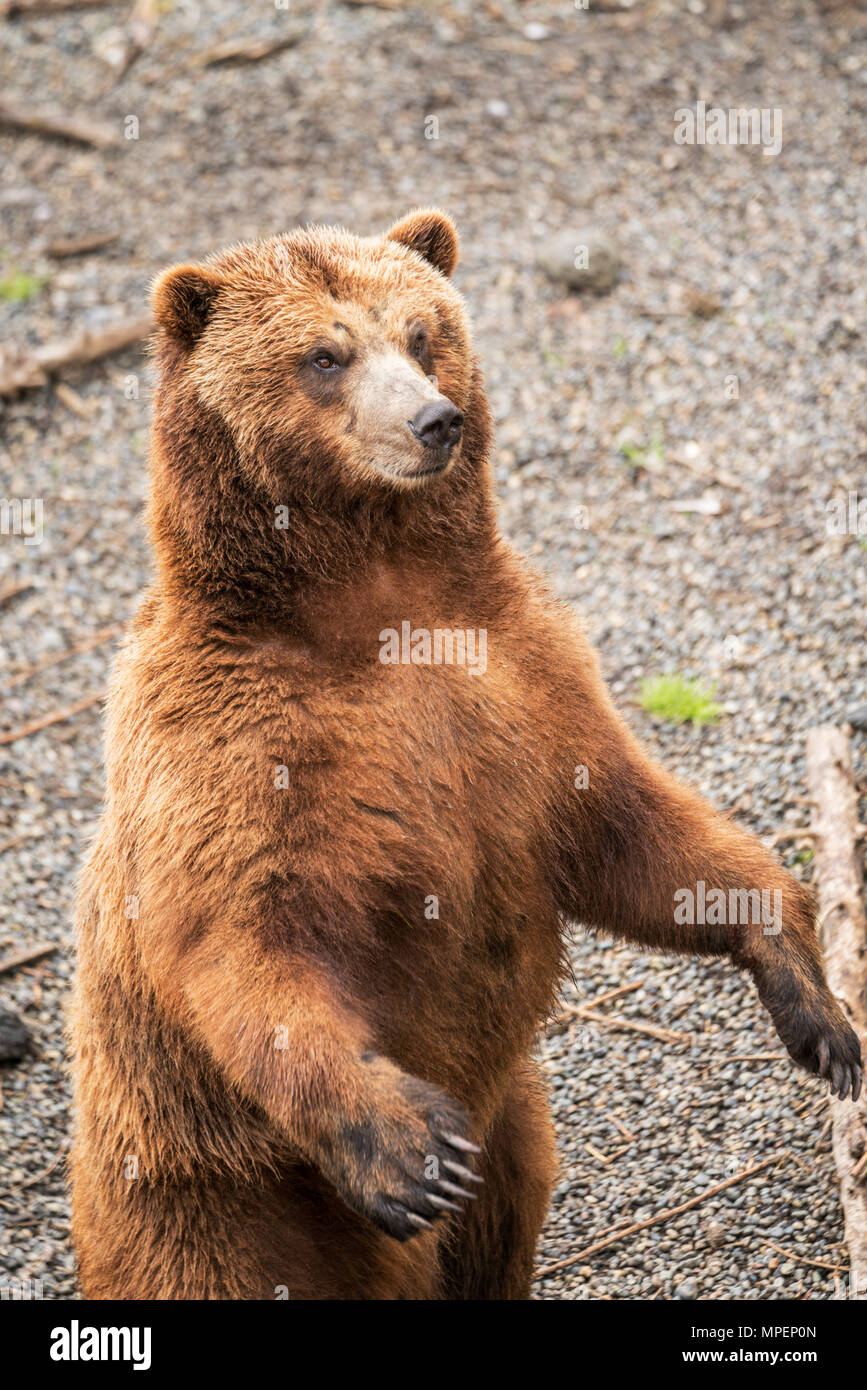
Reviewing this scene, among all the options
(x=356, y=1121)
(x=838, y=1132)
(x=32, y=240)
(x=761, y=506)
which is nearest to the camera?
(x=356, y=1121)

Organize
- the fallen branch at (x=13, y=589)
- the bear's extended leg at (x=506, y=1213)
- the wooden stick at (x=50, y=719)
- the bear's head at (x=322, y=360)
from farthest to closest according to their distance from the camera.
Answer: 1. the fallen branch at (x=13, y=589)
2. the wooden stick at (x=50, y=719)
3. the bear's extended leg at (x=506, y=1213)
4. the bear's head at (x=322, y=360)

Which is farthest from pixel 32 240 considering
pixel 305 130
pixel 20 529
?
pixel 20 529

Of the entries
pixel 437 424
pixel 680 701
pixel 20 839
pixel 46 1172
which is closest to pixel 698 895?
pixel 437 424

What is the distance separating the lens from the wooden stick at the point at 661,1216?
17.5ft

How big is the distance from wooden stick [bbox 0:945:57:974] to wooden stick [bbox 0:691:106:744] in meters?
1.30

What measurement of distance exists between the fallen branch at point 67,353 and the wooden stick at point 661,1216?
6133 millimetres

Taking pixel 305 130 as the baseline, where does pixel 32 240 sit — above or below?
below

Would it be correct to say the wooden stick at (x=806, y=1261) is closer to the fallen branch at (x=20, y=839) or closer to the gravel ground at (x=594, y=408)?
the gravel ground at (x=594, y=408)

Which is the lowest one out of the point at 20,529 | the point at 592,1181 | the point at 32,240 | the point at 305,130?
the point at 592,1181

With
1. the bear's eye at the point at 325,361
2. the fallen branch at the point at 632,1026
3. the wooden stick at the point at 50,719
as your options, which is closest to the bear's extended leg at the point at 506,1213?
the fallen branch at the point at 632,1026

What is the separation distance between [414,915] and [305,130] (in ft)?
27.3

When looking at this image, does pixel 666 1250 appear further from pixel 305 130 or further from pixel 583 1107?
pixel 305 130

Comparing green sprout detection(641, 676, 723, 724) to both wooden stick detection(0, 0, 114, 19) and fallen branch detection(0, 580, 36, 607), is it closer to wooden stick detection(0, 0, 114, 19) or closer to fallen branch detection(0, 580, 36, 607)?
fallen branch detection(0, 580, 36, 607)

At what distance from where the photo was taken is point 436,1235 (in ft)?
15.0
